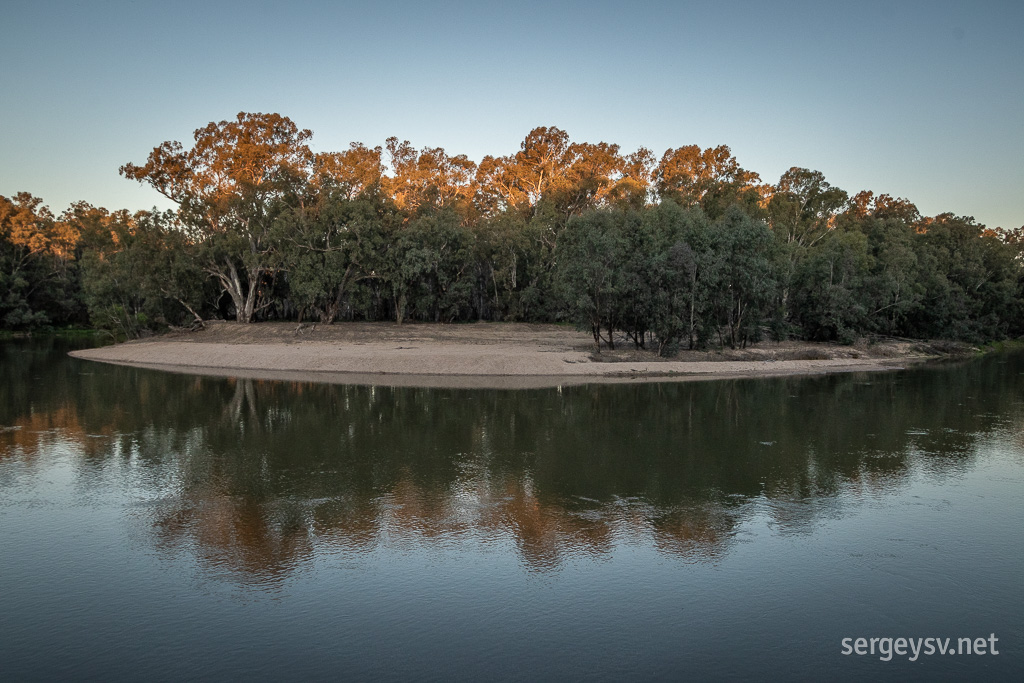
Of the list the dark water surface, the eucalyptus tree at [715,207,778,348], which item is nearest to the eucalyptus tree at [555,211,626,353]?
the eucalyptus tree at [715,207,778,348]

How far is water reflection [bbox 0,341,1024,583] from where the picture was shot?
466 inches

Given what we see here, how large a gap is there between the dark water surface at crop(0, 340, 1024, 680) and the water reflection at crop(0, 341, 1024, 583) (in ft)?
0.32

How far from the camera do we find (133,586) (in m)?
9.59

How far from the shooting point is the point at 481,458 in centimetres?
1759

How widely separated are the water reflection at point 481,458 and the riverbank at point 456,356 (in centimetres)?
524

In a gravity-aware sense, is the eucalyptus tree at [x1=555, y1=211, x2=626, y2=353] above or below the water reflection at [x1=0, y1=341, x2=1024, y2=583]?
above

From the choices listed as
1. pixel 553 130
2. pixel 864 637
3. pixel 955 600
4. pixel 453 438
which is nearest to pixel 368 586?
pixel 864 637

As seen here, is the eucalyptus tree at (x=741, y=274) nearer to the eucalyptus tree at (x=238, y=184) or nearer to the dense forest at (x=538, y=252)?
the dense forest at (x=538, y=252)

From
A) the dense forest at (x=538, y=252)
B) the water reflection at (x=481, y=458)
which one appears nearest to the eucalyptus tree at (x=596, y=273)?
the dense forest at (x=538, y=252)

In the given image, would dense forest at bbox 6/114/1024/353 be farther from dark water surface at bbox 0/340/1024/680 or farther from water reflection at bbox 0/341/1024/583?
dark water surface at bbox 0/340/1024/680

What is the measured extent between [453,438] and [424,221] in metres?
38.7

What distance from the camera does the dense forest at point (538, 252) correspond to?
45000 millimetres

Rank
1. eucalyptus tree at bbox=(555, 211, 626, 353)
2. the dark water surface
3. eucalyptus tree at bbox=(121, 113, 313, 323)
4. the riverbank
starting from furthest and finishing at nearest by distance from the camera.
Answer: eucalyptus tree at bbox=(121, 113, 313, 323), eucalyptus tree at bbox=(555, 211, 626, 353), the riverbank, the dark water surface

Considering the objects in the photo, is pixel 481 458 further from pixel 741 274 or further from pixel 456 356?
pixel 741 274
